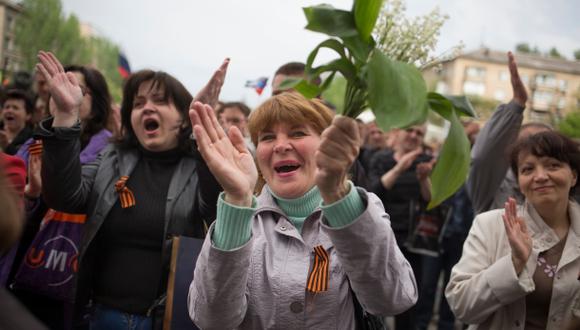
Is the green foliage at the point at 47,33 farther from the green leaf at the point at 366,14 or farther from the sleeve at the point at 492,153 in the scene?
the green leaf at the point at 366,14

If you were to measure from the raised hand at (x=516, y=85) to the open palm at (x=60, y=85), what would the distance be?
253 centimetres

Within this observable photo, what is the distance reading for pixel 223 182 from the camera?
1.74 meters

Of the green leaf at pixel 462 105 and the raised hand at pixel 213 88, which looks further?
the raised hand at pixel 213 88

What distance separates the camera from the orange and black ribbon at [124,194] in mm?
2707

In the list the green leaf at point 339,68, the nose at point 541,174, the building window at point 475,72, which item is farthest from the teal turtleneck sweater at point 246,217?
the building window at point 475,72

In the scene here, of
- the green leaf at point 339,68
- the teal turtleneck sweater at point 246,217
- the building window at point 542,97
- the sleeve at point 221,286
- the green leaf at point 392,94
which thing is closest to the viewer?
the green leaf at point 392,94

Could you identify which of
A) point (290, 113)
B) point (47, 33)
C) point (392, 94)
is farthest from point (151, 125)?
point (47, 33)

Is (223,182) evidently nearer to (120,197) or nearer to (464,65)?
(120,197)

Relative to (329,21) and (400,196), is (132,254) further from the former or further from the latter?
(400,196)

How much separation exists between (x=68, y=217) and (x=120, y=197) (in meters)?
0.51

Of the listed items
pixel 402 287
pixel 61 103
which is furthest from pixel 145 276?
pixel 402 287

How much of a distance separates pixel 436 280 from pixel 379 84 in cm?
498

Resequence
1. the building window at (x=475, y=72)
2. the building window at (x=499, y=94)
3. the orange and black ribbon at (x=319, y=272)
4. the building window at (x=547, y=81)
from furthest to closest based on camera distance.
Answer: the building window at (x=475, y=72)
the building window at (x=499, y=94)
the building window at (x=547, y=81)
the orange and black ribbon at (x=319, y=272)

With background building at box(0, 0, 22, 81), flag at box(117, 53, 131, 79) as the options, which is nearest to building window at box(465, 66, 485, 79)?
background building at box(0, 0, 22, 81)
